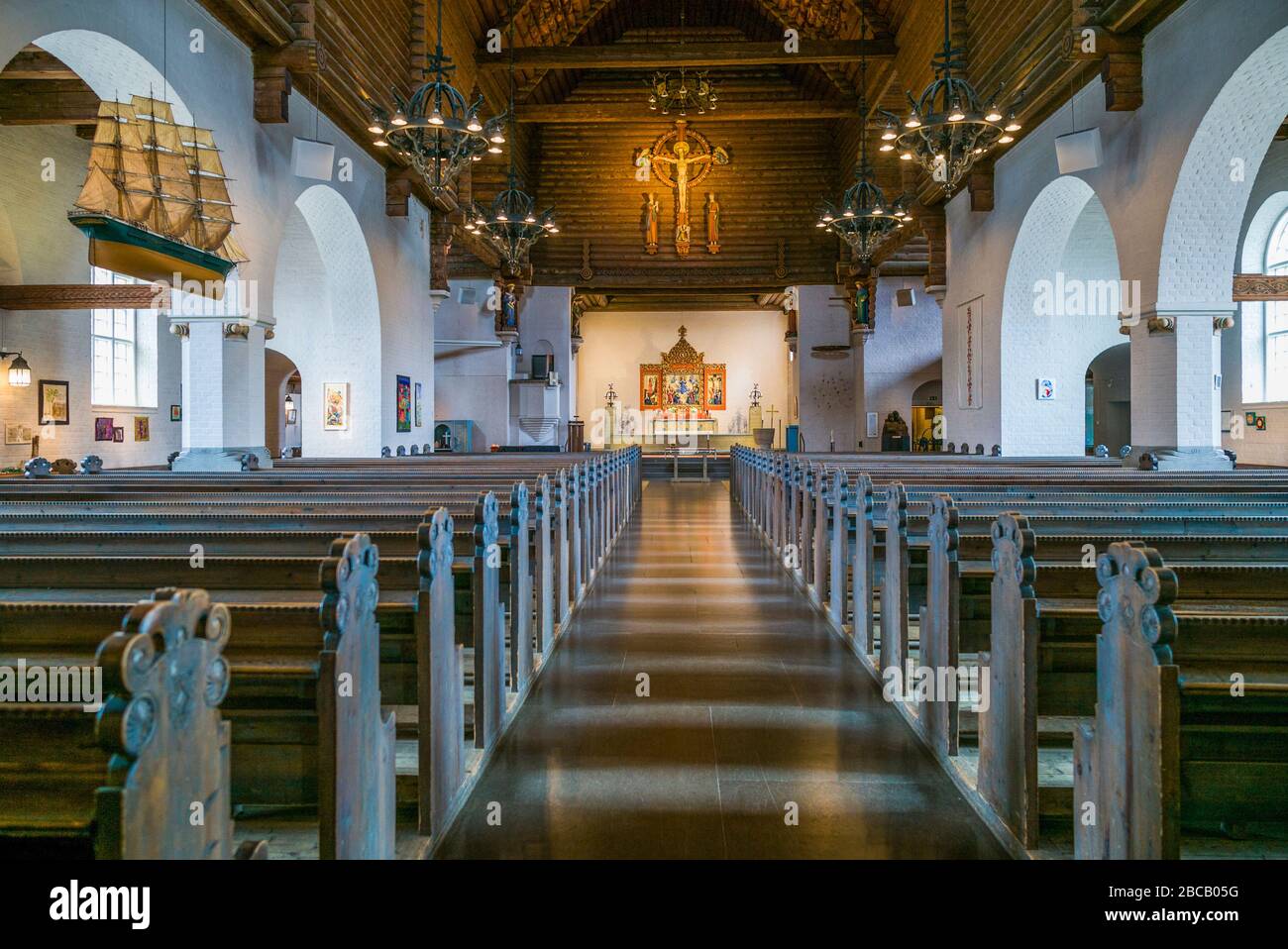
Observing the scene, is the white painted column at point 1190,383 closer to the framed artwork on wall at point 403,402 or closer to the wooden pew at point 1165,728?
the wooden pew at point 1165,728

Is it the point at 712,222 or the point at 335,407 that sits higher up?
the point at 712,222

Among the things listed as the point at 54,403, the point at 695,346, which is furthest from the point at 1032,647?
the point at 695,346

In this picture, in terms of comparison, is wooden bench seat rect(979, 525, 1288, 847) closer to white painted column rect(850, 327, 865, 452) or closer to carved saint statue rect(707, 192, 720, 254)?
white painted column rect(850, 327, 865, 452)

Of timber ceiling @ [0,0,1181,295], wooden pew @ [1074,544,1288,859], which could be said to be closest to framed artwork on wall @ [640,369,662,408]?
timber ceiling @ [0,0,1181,295]

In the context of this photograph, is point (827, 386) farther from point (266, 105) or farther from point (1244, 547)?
point (1244, 547)

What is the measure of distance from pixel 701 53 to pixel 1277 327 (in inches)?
368

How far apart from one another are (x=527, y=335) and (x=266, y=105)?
11122 mm

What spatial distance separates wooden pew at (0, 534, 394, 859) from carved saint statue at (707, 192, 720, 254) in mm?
16621

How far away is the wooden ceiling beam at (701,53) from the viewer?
12570 mm

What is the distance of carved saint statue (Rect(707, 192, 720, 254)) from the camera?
57.1 feet

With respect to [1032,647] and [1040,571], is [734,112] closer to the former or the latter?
[1040,571]

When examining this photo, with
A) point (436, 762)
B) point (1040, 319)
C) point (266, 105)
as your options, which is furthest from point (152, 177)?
point (1040, 319)

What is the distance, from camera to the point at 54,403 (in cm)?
1039

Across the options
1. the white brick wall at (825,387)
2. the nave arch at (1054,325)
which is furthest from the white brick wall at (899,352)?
the nave arch at (1054,325)
